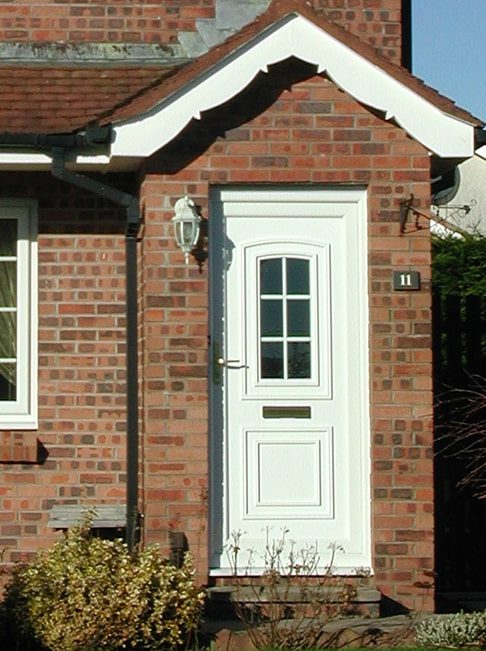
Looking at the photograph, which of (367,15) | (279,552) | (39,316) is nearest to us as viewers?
(279,552)

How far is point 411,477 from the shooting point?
9.84 m

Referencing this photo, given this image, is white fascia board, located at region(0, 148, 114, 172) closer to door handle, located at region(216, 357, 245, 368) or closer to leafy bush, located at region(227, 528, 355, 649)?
door handle, located at region(216, 357, 245, 368)

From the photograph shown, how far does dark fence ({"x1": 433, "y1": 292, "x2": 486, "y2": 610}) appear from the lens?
39.1 feet

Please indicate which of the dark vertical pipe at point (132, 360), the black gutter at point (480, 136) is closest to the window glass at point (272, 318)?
the dark vertical pipe at point (132, 360)

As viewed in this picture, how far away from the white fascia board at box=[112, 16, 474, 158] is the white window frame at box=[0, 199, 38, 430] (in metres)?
1.41

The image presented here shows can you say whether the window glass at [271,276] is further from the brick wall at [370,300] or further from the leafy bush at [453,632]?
the leafy bush at [453,632]

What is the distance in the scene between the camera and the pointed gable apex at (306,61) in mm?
9680

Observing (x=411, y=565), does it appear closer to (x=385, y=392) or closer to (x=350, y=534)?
(x=350, y=534)

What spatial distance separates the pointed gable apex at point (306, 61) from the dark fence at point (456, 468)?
8.13 ft

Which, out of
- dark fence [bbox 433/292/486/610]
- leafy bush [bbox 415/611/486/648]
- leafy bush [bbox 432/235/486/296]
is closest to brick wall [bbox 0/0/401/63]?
dark fence [bbox 433/292/486/610]

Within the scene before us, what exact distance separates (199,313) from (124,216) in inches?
53.7

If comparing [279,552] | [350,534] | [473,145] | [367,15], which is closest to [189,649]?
[279,552]

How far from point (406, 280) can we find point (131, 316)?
1984 millimetres

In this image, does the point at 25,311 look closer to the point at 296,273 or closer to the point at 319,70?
the point at 296,273
